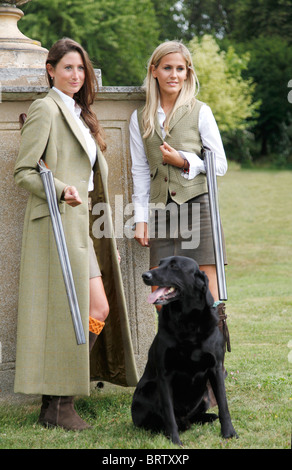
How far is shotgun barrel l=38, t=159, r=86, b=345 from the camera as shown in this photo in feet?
12.0

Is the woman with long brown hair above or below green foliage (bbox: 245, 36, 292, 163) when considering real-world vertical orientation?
below

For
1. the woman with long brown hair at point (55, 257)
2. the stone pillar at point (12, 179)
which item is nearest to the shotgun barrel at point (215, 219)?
the woman with long brown hair at point (55, 257)

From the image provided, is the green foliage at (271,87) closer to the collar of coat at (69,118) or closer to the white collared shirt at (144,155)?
the white collared shirt at (144,155)

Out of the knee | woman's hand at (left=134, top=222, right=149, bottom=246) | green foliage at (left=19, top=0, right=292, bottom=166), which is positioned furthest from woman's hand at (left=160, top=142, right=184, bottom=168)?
green foliage at (left=19, top=0, right=292, bottom=166)

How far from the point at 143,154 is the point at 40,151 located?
0.78m

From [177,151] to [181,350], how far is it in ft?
3.90

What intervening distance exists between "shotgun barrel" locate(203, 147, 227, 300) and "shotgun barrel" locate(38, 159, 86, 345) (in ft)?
2.60

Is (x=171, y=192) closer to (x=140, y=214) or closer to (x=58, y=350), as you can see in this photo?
(x=140, y=214)

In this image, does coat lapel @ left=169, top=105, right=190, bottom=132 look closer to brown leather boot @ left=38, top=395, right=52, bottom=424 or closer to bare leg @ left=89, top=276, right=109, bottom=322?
bare leg @ left=89, top=276, right=109, bottom=322

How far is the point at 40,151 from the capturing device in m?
3.81

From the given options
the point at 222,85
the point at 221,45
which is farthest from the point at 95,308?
the point at 221,45

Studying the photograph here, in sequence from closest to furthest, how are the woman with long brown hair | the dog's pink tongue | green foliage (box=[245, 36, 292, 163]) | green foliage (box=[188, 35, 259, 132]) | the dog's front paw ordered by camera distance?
the dog's pink tongue → the dog's front paw → the woman with long brown hair → green foliage (box=[188, 35, 259, 132]) → green foliage (box=[245, 36, 292, 163])

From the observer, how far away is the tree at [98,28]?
20.4 meters

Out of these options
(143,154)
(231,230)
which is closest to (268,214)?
(231,230)
